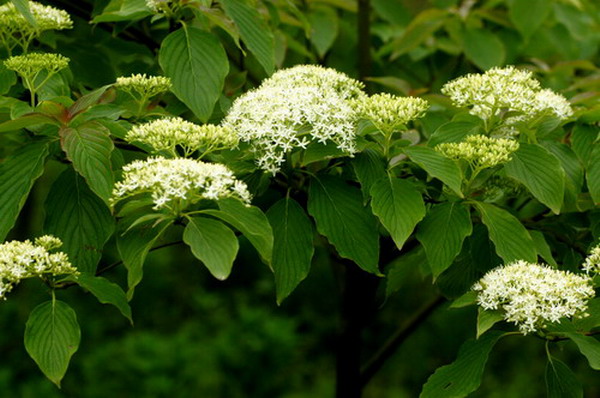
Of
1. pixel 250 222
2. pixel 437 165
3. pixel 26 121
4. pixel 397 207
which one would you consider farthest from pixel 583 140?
pixel 26 121

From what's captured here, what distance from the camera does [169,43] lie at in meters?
1.99

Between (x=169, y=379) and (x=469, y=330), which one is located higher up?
(x=169, y=379)

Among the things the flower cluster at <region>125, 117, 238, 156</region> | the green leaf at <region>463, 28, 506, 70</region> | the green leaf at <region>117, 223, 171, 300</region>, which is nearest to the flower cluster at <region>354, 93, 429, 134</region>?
the flower cluster at <region>125, 117, 238, 156</region>

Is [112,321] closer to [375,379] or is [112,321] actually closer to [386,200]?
[375,379]

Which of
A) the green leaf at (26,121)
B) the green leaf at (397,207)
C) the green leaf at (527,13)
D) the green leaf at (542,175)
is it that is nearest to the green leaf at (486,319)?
the green leaf at (397,207)

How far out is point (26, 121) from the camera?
166 cm

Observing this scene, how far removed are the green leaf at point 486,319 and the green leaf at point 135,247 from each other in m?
0.70

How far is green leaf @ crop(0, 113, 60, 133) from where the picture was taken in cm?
163

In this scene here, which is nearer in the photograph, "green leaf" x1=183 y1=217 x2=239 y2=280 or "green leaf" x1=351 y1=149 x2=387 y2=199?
"green leaf" x1=183 y1=217 x2=239 y2=280

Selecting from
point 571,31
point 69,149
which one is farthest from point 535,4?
point 69,149

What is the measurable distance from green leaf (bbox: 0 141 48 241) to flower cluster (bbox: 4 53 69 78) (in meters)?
0.19

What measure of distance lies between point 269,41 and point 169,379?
3562 mm

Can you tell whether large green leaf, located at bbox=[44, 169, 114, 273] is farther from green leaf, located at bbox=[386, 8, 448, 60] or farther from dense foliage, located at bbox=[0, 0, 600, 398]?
green leaf, located at bbox=[386, 8, 448, 60]

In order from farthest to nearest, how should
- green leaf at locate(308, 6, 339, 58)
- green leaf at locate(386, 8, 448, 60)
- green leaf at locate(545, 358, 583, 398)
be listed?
green leaf at locate(308, 6, 339, 58), green leaf at locate(386, 8, 448, 60), green leaf at locate(545, 358, 583, 398)
